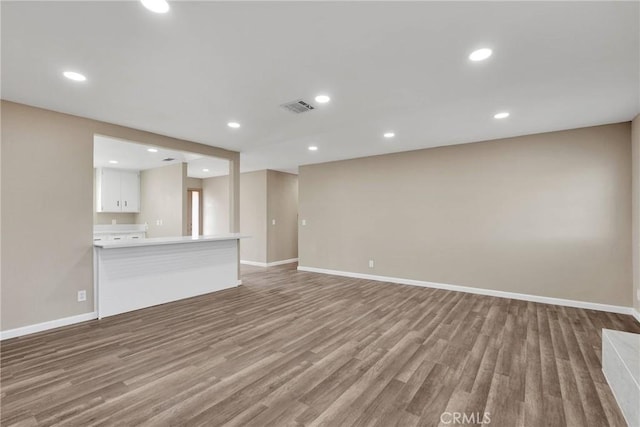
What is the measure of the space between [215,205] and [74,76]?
6357 millimetres

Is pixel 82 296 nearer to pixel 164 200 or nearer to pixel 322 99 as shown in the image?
pixel 322 99

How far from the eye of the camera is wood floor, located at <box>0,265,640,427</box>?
5.90ft

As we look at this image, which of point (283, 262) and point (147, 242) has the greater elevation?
point (147, 242)

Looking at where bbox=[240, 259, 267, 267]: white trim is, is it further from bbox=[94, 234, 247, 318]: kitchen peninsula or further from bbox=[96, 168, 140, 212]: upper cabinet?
bbox=[96, 168, 140, 212]: upper cabinet

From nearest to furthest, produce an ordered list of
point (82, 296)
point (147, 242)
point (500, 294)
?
1. point (82, 296)
2. point (147, 242)
3. point (500, 294)

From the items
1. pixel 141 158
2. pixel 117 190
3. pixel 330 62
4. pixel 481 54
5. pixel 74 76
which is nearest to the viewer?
pixel 481 54

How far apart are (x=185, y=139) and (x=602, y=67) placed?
16.9 ft

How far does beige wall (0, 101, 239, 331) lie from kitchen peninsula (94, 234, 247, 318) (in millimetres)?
189

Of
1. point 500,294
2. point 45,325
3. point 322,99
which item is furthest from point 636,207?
point 45,325

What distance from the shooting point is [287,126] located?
12.9ft

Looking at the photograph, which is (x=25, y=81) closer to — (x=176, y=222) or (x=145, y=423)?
(x=145, y=423)

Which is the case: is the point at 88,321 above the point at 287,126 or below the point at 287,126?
below

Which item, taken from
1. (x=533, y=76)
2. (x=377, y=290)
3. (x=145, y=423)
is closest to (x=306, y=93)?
(x=533, y=76)

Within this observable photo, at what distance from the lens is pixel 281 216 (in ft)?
25.8
